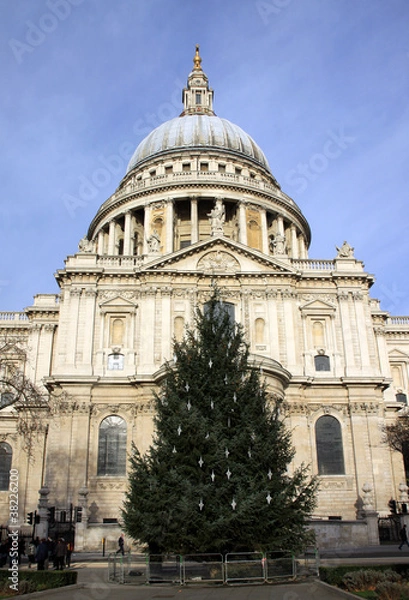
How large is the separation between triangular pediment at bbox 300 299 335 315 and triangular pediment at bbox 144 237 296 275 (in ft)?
8.49

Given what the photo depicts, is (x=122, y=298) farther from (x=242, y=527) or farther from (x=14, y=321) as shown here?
(x=242, y=527)

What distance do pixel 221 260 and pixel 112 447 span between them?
14.7m

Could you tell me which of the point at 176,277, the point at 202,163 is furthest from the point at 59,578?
the point at 202,163

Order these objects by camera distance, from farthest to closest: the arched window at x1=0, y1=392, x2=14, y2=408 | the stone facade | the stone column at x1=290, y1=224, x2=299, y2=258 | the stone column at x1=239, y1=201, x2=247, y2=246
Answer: the stone column at x1=290, y1=224, x2=299, y2=258 < the stone column at x1=239, y1=201, x2=247, y2=246 < the stone facade < the arched window at x1=0, y1=392, x2=14, y2=408

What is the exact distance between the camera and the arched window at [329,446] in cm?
3916

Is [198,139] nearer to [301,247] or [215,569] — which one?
[301,247]

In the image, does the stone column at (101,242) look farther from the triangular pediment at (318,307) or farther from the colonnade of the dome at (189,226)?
the triangular pediment at (318,307)

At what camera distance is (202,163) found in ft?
206

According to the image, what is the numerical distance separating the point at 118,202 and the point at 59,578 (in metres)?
46.1

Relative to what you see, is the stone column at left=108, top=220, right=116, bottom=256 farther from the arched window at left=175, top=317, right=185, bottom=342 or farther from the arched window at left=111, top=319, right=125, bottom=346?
the arched window at left=175, top=317, right=185, bottom=342

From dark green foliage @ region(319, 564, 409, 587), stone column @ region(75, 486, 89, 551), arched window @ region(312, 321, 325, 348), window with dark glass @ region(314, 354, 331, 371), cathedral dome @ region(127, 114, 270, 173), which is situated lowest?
dark green foliage @ region(319, 564, 409, 587)

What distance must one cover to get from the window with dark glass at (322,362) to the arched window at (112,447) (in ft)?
44.3

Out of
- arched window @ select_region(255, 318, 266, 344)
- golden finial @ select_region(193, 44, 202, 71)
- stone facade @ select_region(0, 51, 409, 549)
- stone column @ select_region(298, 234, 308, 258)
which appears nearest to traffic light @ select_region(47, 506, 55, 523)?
stone facade @ select_region(0, 51, 409, 549)

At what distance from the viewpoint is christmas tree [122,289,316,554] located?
1917 cm
